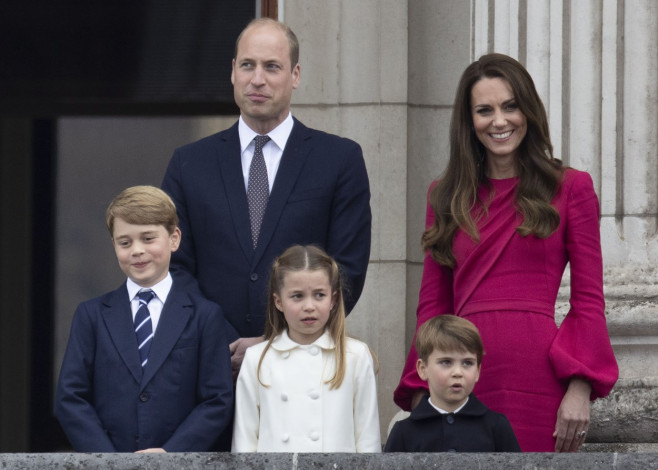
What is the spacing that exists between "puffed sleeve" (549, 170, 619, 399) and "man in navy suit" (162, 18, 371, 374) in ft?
2.53

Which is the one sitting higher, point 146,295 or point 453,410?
point 146,295

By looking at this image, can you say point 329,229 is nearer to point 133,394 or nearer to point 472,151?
point 472,151

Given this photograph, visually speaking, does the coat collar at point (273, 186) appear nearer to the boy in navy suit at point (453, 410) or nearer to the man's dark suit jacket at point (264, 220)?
the man's dark suit jacket at point (264, 220)

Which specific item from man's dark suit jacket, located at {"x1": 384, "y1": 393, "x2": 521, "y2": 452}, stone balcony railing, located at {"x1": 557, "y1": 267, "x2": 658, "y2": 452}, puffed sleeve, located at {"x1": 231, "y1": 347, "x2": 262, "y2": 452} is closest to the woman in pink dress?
man's dark suit jacket, located at {"x1": 384, "y1": 393, "x2": 521, "y2": 452}

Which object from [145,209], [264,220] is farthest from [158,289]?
[264,220]

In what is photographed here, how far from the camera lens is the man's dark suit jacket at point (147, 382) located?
471 centimetres

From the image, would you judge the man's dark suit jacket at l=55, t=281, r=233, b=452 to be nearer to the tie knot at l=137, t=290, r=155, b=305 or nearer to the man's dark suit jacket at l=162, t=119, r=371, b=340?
the tie knot at l=137, t=290, r=155, b=305

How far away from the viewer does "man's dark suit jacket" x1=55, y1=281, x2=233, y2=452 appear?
4707 mm

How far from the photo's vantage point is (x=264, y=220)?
16.6 feet

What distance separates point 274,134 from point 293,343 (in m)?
0.82

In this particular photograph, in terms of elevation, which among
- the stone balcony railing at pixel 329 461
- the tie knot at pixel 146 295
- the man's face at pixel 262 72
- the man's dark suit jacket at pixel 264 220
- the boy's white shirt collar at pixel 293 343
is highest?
the man's face at pixel 262 72

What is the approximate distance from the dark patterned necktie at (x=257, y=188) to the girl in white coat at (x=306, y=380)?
10.4 inches

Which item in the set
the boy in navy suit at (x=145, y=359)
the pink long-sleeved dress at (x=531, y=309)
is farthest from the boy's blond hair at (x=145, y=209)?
the pink long-sleeved dress at (x=531, y=309)

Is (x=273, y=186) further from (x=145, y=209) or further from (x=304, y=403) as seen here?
(x=304, y=403)
